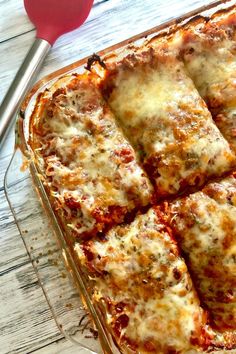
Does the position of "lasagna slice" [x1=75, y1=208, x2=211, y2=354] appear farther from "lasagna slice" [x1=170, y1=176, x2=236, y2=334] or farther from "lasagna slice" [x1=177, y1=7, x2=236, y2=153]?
"lasagna slice" [x1=177, y1=7, x2=236, y2=153]

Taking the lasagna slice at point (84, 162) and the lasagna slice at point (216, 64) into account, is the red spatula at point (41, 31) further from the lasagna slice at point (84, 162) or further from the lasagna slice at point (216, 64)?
the lasagna slice at point (216, 64)

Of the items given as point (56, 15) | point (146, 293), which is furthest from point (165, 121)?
point (56, 15)

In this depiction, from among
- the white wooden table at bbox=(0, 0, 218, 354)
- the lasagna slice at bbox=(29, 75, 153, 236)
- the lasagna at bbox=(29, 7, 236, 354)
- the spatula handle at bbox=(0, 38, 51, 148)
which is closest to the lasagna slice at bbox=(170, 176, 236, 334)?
the lasagna at bbox=(29, 7, 236, 354)

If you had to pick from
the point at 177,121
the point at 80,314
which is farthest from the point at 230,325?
the point at 177,121

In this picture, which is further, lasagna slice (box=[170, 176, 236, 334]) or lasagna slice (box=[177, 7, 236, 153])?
lasagna slice (box=[177, 7, 236, 153])

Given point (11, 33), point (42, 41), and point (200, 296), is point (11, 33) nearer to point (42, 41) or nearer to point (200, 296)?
point (42, 41)

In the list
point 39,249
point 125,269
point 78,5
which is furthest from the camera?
point 78,5
